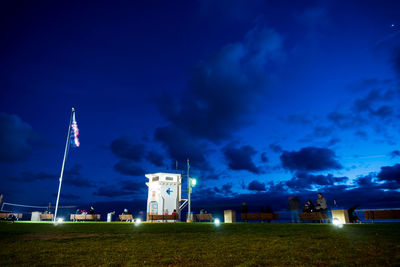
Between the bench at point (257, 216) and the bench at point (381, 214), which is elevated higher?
the bench at point (381, 214)

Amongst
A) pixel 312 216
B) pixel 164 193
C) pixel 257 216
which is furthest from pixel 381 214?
pixel 164 193

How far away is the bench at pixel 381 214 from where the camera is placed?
59.3ft

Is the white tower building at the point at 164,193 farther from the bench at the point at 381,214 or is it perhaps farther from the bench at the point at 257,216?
the bench at the point at 381,214

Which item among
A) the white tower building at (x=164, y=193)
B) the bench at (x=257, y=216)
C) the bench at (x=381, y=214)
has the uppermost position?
the white tower building at (x=164, y=193)

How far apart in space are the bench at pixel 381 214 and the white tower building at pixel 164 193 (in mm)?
28810

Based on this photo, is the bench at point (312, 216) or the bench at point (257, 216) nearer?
the bench at point (312, 216)

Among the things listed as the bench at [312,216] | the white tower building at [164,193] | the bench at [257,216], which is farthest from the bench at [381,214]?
the white tower building at [164,193]

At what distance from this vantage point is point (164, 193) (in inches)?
1663

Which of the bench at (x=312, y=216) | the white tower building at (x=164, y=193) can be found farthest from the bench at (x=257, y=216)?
the white tower building at (x=164, y=193)

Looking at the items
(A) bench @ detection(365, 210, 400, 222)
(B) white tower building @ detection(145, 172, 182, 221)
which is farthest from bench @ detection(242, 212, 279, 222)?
(B) white tower building @ detection(145, 172, 182, 221)

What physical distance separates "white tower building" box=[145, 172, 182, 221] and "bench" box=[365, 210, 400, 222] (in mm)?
28810

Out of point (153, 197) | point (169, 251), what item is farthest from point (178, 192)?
point (169, 251)

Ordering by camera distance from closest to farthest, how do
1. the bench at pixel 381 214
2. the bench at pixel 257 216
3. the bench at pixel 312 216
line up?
the bench at pixel 381 214, the bench at pixel 312 216, the bench at pixel 257 216

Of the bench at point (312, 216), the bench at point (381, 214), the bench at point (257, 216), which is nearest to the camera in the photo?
the bench at point (381, 214)
